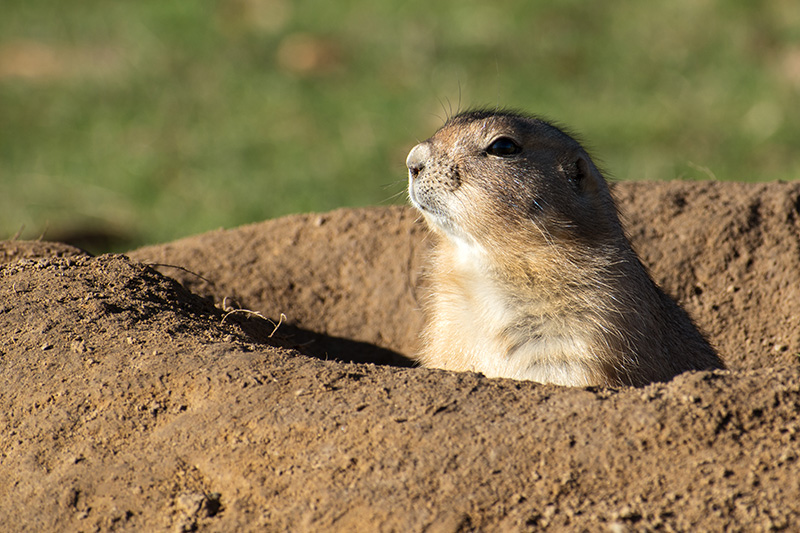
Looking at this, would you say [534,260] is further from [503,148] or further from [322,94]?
[322,94]

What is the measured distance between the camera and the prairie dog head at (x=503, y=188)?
3.94 meters

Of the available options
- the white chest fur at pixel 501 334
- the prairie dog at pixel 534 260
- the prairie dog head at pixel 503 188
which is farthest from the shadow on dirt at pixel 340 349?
the prairie dog head at pixel 503 188

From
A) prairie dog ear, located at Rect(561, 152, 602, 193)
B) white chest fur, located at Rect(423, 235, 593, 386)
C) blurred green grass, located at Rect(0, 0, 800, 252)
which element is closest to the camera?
white chest fur, located at Rect(423, 235, 593, 386)

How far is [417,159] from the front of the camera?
4.04 meters

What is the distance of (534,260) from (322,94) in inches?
249

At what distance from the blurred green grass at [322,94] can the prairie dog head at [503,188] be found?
3.89m

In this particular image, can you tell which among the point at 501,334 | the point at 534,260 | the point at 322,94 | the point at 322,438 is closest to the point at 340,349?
the point at 501,334

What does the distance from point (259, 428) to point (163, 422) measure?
35cm

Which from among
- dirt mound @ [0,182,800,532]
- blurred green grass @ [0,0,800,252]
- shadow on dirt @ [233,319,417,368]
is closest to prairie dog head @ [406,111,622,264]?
dirt mound @ [0,182,800,532]

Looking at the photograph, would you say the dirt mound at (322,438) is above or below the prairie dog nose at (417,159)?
below

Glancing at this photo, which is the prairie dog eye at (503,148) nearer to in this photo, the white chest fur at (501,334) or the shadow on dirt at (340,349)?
the white chest fur at (501,334)

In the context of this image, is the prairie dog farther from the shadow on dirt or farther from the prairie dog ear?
the shadow on dirt

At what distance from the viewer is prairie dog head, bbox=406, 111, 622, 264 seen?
3.94m

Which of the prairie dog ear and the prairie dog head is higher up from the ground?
the prairie dog ear
